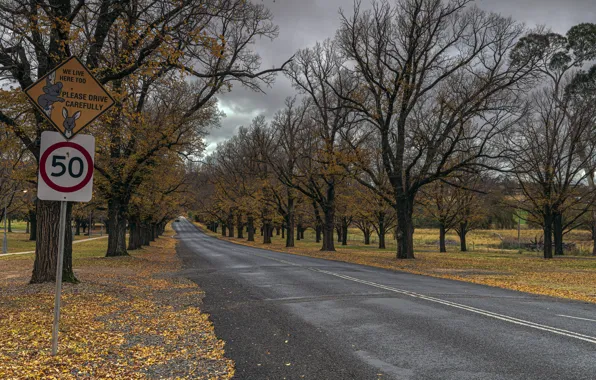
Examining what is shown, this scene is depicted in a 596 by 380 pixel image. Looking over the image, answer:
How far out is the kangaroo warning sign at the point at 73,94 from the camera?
5.52 metres

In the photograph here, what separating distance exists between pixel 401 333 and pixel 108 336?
4.53 m

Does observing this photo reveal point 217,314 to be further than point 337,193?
No

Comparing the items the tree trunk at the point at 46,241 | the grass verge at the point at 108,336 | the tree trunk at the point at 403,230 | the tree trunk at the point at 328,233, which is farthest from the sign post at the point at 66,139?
the tree trunk at the point at 328,233

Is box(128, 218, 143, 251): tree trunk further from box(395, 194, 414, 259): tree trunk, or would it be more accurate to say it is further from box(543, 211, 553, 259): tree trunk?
box(543, 211, 553, 259): tree trunk

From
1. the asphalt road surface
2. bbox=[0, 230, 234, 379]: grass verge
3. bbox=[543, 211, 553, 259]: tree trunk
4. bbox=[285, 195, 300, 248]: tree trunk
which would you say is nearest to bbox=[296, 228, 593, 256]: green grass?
bbox=[285, 195, 300, 248]: tree trunk

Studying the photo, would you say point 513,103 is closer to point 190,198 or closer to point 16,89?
point 16,89

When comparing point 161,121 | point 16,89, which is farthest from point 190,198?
point 16,89

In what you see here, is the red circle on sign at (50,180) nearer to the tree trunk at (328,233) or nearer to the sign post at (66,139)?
the sign post at (66,139)

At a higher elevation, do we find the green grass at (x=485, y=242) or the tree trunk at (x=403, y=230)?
the tree trunk at (x=403, y=230)

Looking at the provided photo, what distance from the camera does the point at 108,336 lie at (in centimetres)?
649

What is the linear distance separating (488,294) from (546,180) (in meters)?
21.3

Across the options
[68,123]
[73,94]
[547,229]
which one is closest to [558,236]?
[547,229]

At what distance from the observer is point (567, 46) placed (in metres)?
29.7

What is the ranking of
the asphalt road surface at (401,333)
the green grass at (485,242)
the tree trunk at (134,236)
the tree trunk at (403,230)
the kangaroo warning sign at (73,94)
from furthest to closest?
1. the green grass at (485,242)
2. the tree trunk at (134,236)
3. the tree trunk at (403,230)
4. the kangaroo warning sign at (73,94)
5. the asphalt road surface at (401,333)
